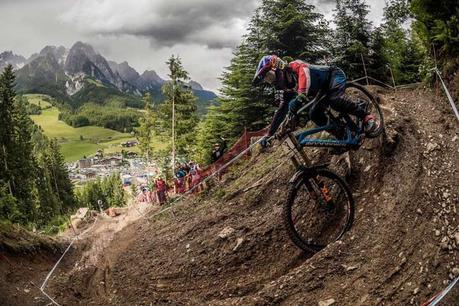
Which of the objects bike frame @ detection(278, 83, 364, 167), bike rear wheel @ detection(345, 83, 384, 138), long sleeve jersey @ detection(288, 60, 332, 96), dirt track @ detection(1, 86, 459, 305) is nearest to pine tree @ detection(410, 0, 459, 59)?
dirt track @ detection(1, 86, 459, 305)

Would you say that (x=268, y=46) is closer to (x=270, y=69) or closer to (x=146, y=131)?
(x=270, y=69)

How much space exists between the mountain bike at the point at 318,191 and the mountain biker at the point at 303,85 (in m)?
0.15

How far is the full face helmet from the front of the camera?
6.71m

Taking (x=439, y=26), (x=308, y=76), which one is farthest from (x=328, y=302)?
(x=439, y=26)

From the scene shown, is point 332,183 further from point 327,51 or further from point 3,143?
point 3,143

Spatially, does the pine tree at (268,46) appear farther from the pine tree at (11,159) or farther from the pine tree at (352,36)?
the pine tree at (11,159)

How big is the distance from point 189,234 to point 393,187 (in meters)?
5.56

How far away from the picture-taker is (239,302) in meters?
5.92

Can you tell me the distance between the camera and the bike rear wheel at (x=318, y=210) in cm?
641

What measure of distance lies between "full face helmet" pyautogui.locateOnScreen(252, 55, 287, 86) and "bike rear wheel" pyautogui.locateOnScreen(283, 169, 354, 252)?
6.16ft

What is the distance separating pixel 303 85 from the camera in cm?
634

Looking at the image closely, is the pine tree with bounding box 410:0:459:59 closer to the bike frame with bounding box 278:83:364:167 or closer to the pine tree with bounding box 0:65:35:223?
the bike frame with bounding box 278:83:364:167

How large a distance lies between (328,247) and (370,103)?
390cm

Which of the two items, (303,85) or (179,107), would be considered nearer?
(303,85)
